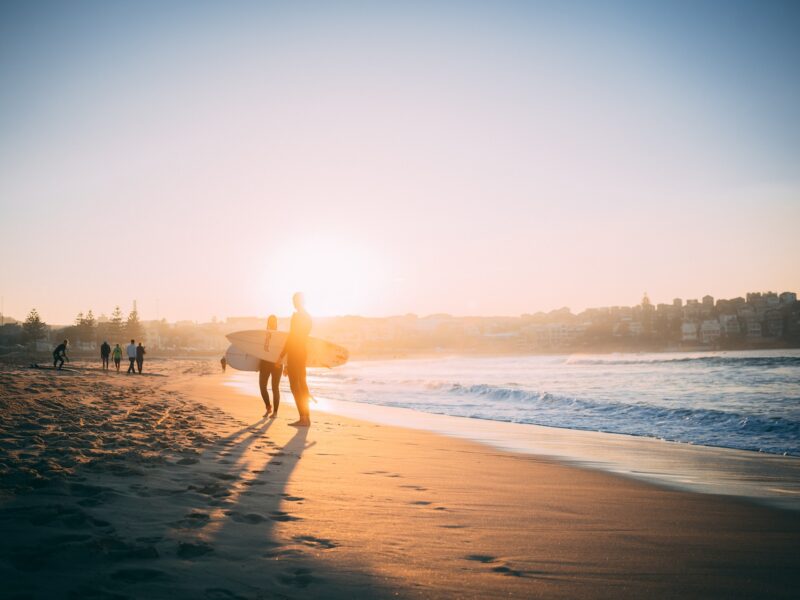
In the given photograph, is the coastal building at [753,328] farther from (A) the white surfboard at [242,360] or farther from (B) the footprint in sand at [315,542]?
(B) the footprint in sand at [315,542]

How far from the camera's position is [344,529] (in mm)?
3076

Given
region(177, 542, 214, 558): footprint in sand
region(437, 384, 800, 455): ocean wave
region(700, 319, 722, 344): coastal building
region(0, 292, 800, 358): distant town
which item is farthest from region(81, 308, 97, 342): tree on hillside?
region(700, 319, 722, 344): coastal building

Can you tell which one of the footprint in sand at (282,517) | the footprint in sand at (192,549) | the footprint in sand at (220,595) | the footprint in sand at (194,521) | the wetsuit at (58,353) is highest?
the footprint in sand at (220,595)

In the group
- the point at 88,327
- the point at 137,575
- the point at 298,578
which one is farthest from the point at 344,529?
the point at 88,327

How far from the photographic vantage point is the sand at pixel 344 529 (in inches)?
89.0

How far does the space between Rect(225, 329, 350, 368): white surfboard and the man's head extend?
0.64 meters

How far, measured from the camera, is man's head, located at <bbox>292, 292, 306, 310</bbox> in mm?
9289

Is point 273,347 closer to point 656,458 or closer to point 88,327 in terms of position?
point 656,458

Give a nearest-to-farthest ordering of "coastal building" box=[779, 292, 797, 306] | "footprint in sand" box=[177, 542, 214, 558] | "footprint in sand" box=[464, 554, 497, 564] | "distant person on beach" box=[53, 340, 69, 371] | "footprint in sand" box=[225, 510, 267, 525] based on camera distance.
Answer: "footprint in sand" box=[177, 542, 214, 558], "footprint in sand" box=[464, 554, 497, 564], "footprint in sand" box=[225, 510, 267, 525], "distant person on beach" box=[53, 340, 69, 371], "coastal building" box=[779, 292, 797, 306]

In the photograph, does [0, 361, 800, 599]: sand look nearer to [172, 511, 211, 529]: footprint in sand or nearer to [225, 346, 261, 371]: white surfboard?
[172, 511, 211, 529]: footprint in sand

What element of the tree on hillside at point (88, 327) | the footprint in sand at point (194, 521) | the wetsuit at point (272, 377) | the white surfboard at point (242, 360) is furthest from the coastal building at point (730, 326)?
the tree on hillside at point (88, 327)

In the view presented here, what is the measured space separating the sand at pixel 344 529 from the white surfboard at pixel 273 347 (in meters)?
4.96

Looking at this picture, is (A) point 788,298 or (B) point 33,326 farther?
(A) point 788,298

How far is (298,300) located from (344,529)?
6620mm
